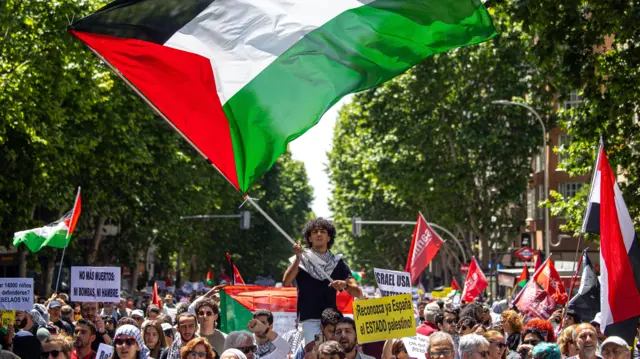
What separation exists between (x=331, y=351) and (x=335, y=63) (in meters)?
2.50

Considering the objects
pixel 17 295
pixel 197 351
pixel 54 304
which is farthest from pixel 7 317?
pixel 197 351

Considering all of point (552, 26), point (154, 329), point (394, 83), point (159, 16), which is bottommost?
point (154, 329)

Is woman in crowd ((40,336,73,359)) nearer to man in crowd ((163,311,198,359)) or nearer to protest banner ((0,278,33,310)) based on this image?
man in crowd ((163,311,198,359))

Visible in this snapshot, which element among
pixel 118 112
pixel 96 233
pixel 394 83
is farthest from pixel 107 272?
pixel 394 83

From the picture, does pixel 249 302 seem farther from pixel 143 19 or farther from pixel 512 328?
pixel 143 19

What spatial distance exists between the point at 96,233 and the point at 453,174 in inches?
588

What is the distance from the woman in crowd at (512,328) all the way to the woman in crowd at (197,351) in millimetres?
3960

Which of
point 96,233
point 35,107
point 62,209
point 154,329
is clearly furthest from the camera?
point 96,233

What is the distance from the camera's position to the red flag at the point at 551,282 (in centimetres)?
1761

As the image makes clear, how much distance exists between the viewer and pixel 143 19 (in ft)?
26.7

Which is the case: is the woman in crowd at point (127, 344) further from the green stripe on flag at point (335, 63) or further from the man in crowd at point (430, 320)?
the man in crowd at point (430, 320)

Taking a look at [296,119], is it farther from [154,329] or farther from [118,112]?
[118,112]

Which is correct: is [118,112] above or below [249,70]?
above

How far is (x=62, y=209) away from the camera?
118ft
